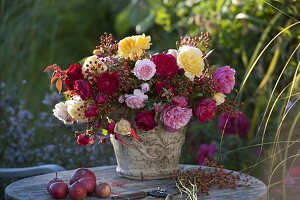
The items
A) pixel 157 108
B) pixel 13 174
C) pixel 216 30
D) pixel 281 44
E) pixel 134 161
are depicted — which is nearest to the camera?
pixel 157 108

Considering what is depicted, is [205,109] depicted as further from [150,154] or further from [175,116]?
[150,154]

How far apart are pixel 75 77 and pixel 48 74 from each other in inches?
109

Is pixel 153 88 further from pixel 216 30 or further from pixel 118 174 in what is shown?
pixel 216 30

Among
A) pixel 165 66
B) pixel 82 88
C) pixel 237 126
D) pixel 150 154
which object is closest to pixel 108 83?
pixel 82 88

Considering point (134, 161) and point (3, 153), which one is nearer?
point (134, 161)

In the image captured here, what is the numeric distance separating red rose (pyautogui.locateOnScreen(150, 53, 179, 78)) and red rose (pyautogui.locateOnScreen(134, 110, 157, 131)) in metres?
0.14

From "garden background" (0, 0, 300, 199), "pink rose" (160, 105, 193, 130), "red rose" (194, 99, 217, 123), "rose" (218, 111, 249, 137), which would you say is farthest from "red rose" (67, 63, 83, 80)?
"rose" (218, 111, 249, 137)

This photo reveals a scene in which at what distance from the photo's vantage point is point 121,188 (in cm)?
273

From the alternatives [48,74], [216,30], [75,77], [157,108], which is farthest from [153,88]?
[48,74]

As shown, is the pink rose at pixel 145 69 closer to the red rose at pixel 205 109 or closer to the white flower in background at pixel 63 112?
the red rose at pixel 205 109

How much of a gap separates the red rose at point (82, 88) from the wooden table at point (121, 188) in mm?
347

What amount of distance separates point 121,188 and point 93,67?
1.46 feet

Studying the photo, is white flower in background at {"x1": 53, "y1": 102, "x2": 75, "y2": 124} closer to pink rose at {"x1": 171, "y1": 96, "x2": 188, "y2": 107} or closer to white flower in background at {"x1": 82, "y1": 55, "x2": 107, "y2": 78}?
white flower in background at {"x1": 82, "y1": 55, "x2": 107, "y2": 78}

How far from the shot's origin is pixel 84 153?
4203mm
